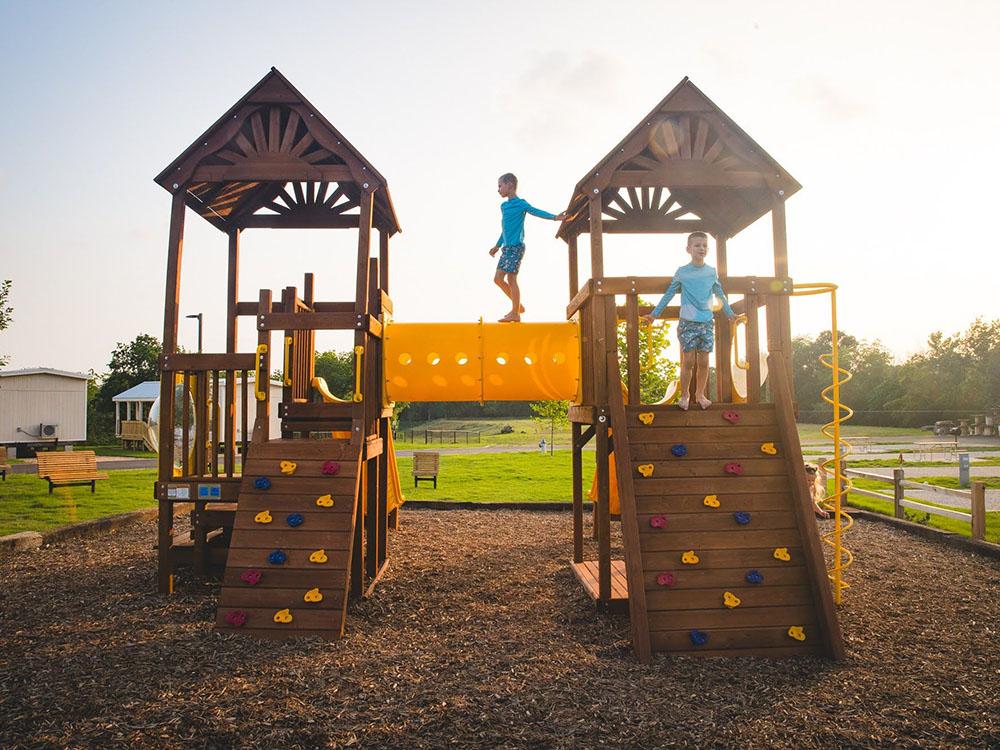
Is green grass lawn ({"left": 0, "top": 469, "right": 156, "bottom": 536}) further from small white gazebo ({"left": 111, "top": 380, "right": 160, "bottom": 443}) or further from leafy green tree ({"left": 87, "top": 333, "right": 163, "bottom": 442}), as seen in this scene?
leafy green tree ({"left": 87, "top": 333, "right": 163, "bottom": 442})

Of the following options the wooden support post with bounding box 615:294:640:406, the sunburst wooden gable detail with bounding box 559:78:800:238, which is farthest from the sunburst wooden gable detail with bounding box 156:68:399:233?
the wooden support post with bounding box 615:294:640:406

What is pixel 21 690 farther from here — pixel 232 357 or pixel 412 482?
pixel 412 482

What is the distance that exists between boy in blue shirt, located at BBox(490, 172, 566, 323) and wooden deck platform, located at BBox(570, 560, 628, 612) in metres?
3.24

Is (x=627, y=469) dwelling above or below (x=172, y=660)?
above

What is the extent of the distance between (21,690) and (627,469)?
5018 millimetres

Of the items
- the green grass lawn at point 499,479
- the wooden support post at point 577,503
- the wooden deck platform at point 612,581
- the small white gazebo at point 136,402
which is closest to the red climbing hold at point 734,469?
the wooden deck platform at point 612,581

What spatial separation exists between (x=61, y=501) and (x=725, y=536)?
1450cm

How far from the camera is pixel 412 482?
1958 centimetres

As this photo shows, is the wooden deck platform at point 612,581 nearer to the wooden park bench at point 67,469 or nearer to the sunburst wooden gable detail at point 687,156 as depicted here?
the sunburst wooden gable detail at point 687,156

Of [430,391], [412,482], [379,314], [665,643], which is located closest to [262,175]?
[379,314]

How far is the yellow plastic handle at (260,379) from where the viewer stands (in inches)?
270

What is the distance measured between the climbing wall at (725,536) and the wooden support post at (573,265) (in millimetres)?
3003

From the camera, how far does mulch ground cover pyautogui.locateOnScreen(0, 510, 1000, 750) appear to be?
412cm

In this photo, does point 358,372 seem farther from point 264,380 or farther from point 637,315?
point 637,315
